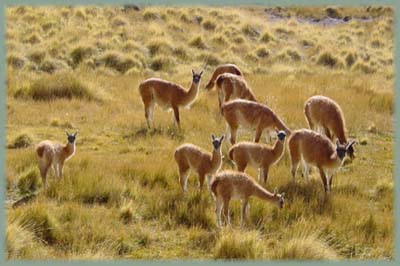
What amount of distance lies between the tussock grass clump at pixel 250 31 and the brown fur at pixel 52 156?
19377 mm

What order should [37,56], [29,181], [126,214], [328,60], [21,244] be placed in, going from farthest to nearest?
[328,60] < [37,56] < [29,181] < [126,214] < [21,244]

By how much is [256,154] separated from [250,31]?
19755 mm

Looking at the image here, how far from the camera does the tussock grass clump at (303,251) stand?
6402 mm

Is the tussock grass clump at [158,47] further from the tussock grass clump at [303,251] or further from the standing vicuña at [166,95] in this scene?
the tussock grass clump at [303,251]

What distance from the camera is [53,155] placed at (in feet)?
26.9

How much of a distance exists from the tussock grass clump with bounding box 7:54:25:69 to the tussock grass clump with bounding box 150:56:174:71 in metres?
3.94

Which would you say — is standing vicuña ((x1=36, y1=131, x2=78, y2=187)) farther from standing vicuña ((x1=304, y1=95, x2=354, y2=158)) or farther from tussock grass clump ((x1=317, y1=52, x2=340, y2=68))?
tussock grass clump ((x1=317, y1=52, x2=340, y2=68))

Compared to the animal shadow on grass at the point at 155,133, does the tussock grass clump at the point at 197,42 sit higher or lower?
higher

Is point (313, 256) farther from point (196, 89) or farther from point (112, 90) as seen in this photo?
point (112, 90)

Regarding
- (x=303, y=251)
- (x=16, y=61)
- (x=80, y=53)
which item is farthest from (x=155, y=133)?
(x=80, y=53)

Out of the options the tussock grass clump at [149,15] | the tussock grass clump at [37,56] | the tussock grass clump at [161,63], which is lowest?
the tussock grass clump at [161,63]

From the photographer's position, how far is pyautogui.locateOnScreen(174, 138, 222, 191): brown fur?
25.8ft

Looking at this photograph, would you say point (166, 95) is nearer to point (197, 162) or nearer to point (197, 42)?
point (197, 162)

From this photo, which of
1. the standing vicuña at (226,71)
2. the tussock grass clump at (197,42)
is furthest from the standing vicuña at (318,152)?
the tussock grass clump at (197,42)
